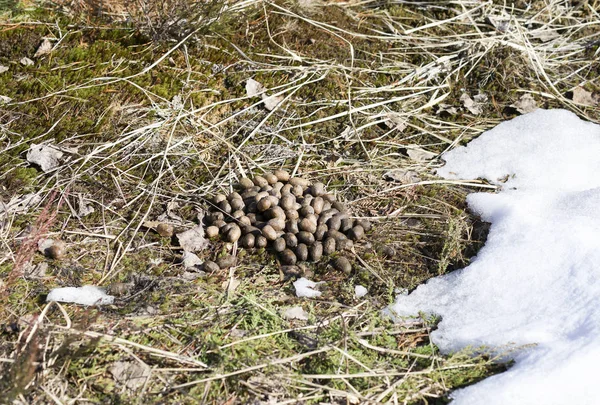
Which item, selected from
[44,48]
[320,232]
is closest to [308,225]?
[320,232]

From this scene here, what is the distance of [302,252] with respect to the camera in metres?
3.43

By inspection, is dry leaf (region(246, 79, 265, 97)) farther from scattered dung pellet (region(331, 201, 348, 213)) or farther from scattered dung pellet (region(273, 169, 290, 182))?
scattered dung pellet (region(331, 201, 348, 213))

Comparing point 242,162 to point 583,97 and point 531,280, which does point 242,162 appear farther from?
point 583,97

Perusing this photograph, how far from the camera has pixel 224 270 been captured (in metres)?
3.34

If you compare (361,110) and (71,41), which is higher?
(71,41)

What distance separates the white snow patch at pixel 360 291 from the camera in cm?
322

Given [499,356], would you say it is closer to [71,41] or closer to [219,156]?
[219,156]

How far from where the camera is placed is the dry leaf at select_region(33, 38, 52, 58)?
14.4 ft

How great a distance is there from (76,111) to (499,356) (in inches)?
110

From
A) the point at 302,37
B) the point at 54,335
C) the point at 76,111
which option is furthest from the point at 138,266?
the point at 302,37

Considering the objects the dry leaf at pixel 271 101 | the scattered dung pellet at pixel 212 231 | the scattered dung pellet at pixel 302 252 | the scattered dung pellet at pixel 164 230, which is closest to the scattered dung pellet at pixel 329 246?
the scattered dung pellet at pixel 302 252

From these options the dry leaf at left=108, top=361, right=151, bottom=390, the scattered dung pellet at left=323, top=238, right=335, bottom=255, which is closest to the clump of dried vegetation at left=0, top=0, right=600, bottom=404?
the dry leaf at left=108, top=361, right=151, bottom=390

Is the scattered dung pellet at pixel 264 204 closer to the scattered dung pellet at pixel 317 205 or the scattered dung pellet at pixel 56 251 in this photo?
the scattered dung pellet at pixel 317 205

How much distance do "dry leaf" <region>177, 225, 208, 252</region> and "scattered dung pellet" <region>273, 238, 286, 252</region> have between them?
358 millimetres
